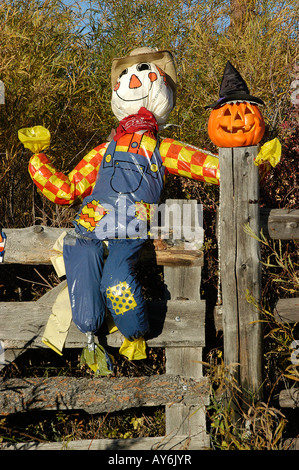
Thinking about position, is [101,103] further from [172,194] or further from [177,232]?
[177,232]

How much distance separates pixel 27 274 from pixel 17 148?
1.05 m

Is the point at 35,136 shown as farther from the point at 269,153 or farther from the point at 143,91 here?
the point at 269,153

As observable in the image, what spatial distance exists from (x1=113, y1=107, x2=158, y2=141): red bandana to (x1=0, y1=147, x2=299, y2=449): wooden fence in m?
0.59

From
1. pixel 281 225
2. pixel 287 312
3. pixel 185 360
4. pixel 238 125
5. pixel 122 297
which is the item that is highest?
pixel 238 125

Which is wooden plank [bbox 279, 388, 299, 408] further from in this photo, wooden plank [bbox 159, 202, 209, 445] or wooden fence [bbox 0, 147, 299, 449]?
wooden plank [bbox 159, 202, 209, 445]

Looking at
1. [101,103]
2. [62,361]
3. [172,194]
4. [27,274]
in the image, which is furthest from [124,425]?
[101,103]

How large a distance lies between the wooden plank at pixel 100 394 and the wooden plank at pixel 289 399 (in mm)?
540

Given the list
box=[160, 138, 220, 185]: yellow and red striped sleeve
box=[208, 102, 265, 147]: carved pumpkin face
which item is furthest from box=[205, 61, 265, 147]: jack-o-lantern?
box=[160, 138, 220, 185]: yellow and red striped sleeve

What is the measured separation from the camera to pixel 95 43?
4.39 metres

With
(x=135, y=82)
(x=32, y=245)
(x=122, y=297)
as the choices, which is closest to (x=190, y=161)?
(x=135, y=82)

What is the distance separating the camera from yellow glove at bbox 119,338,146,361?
2.74 meters

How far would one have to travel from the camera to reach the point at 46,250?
2904 mm

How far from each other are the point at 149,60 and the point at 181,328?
177cm

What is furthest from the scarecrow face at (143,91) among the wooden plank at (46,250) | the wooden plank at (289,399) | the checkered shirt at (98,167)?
the wooden plank at (289,399)
